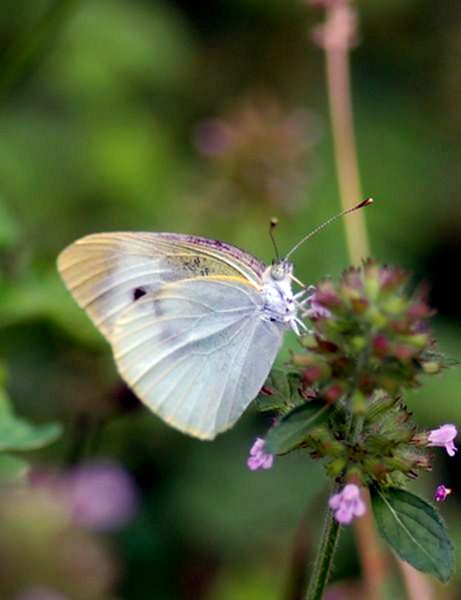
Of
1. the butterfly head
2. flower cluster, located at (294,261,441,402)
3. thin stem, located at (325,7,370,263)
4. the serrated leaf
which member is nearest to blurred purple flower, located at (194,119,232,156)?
thin stem, located at (325,7,370,263)

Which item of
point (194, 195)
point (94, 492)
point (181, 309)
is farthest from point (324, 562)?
point (194, 195)

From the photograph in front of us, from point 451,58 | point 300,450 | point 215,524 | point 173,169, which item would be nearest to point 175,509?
point 215,524

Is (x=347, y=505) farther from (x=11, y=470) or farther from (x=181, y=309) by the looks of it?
(x=181, y=309)

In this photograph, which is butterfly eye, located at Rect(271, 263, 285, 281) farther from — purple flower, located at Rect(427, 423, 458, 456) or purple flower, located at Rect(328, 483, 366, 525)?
purple flower, located at Rect(328, 483, 366, 525)

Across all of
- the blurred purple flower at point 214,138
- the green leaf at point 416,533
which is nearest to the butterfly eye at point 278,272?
the green leaf at point 416,533

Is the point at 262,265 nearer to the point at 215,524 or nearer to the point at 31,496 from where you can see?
the point at 31,496

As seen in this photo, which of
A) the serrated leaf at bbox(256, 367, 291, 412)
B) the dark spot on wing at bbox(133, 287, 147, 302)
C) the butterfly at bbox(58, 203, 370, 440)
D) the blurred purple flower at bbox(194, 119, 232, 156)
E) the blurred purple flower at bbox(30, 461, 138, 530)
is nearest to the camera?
the serrated leaf at bbox(256, 367, 291, 412)
